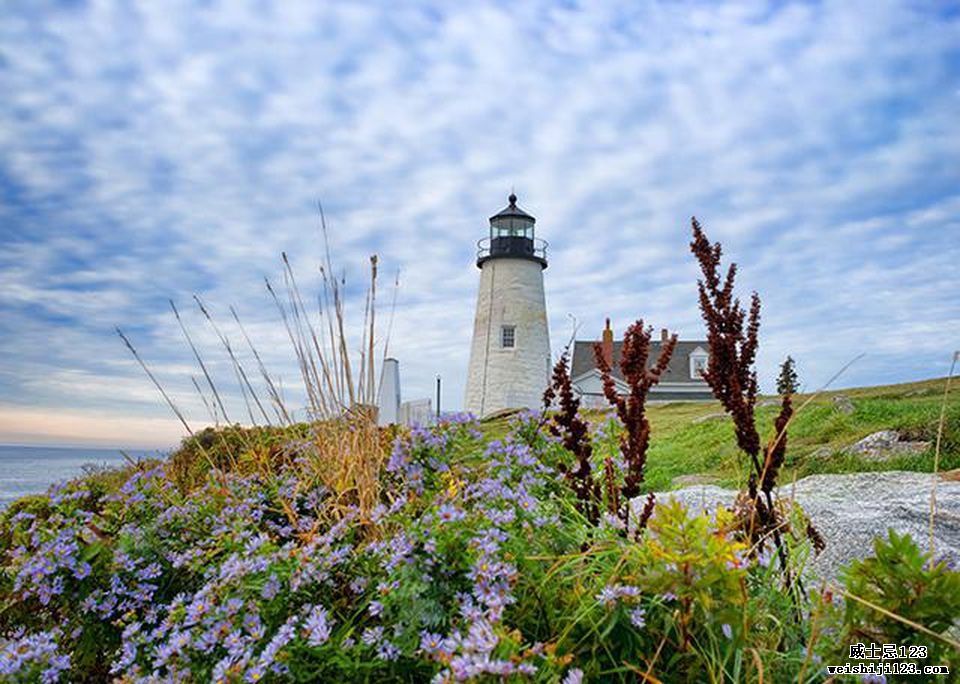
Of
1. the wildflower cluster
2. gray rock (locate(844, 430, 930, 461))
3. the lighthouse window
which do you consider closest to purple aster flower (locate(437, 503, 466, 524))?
the wildflower cluster

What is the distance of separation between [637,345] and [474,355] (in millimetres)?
20796

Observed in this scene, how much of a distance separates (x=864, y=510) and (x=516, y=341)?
18.4 meters

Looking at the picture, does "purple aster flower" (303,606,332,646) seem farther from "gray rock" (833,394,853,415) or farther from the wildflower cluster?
"gray rock" (833,394,853,415)

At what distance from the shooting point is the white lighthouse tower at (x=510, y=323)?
Result: 2217 cm

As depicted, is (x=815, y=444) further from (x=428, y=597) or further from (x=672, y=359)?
(x=672, y=359)

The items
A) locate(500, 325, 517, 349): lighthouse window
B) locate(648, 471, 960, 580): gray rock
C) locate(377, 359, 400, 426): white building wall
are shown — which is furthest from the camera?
locate(500, 325, 517, 349): lighthouse window

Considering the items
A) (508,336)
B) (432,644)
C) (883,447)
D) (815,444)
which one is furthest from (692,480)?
(508,336)

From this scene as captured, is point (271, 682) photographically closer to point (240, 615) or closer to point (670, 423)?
point (240, 615)

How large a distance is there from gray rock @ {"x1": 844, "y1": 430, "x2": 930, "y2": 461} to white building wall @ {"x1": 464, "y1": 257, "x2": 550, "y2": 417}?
1408 cm

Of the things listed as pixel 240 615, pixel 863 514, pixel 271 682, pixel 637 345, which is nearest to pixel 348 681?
pixel 271 682

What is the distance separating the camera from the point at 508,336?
2259cm

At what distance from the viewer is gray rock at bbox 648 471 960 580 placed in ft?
11.2

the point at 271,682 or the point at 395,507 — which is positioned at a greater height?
the point at 395,507

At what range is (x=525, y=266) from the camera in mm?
22750
